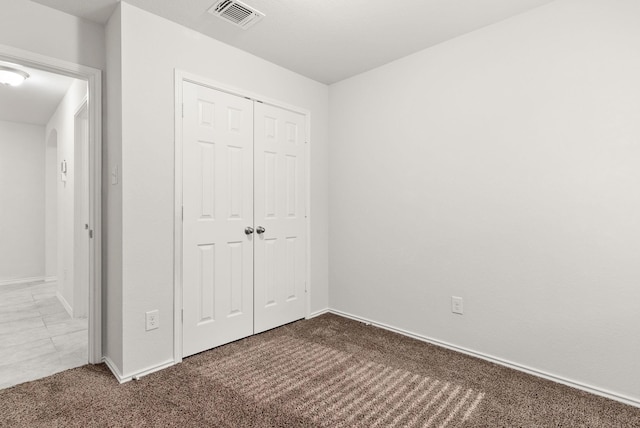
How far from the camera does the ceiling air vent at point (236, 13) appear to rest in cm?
216

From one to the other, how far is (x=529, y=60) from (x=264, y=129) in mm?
2062

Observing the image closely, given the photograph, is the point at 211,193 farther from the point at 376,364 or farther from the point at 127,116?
the point at 376,364

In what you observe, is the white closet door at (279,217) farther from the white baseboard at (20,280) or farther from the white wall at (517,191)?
the white baseboard at (20,280)

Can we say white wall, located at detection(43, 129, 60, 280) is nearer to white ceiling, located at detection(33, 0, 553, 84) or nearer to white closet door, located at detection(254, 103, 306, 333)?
white ceiling, located at detection(33, 0, 553, 84)

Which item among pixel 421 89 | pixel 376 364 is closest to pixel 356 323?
pixel 376 364

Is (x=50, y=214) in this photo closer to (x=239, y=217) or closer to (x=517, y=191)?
(x=239, y=217)

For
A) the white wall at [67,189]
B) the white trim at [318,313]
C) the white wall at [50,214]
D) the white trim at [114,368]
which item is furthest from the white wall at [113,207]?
the white wall at [50,214]

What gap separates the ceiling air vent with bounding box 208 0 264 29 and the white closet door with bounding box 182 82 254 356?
0.53m

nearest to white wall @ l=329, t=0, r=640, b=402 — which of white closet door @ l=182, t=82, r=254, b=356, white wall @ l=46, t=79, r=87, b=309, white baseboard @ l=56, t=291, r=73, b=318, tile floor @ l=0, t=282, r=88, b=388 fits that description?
white closet door @ l=182, t=82, r=254, b=356

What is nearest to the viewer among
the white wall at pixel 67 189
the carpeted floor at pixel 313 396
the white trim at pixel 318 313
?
the carpeted floor at pixel 313 396

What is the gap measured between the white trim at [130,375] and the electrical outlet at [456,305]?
2.13m

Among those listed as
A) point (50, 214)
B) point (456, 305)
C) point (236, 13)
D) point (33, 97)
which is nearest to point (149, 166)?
point (236, 13)

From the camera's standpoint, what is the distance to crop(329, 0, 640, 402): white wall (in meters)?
1.94

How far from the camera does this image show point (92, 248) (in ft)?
7.72
